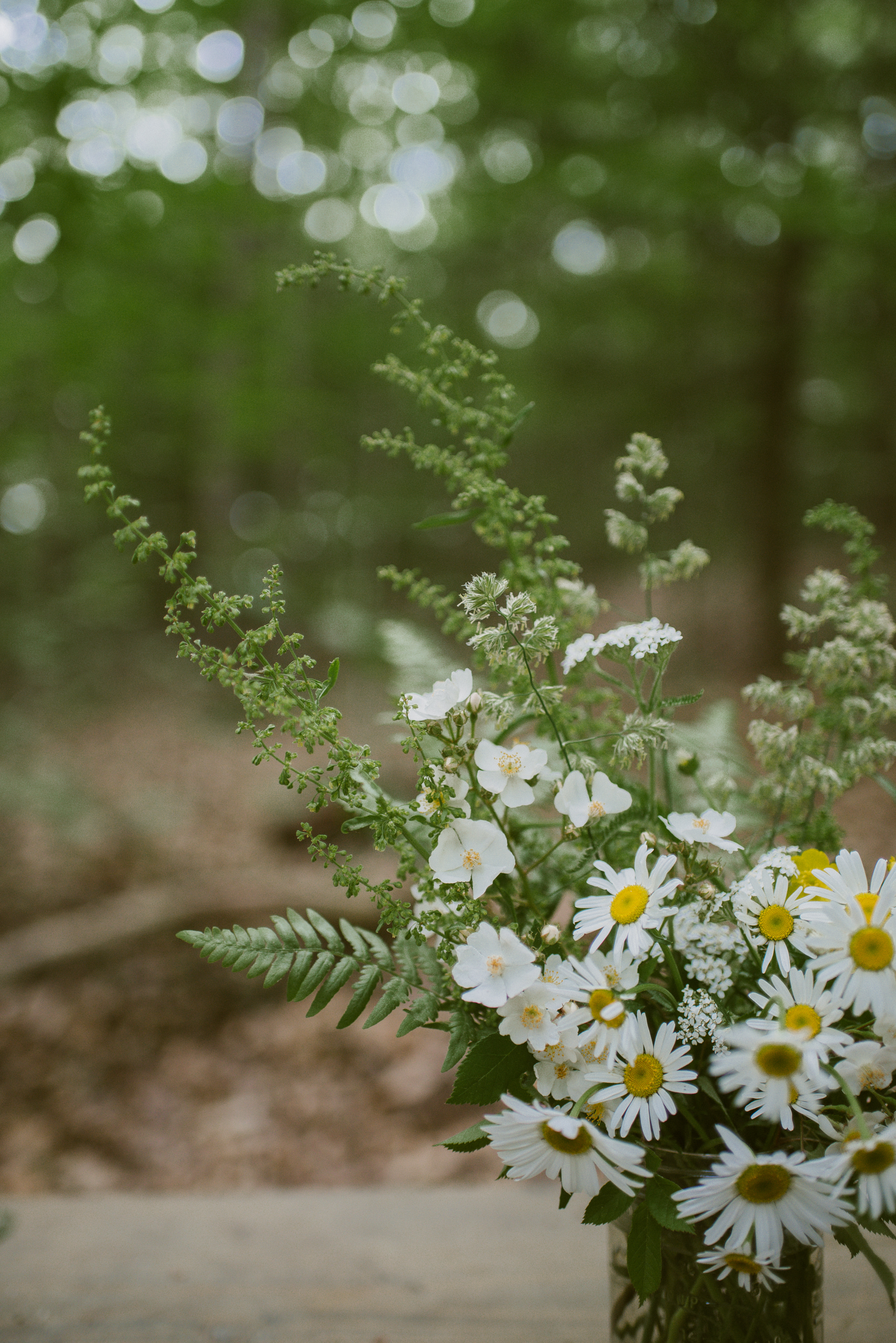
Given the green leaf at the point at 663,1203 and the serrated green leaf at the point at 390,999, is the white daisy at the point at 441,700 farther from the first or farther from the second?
the green leaf at the point at 663,1203

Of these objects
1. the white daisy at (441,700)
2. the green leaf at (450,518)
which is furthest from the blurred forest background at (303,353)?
the white daisy at (441,700)

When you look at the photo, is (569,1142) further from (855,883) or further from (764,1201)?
(855,883)

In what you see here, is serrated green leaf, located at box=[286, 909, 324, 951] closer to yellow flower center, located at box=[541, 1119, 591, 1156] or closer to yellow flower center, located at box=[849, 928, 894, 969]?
yellow flower center, located at box=[541, 1119, 591, 1156]

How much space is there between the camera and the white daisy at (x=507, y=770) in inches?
23.9

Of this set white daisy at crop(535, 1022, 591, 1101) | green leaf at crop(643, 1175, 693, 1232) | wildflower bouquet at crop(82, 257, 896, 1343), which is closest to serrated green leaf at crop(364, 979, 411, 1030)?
wildflower bouquet at crop(82, 257, 896, 1343)

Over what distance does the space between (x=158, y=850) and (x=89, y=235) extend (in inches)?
91.8

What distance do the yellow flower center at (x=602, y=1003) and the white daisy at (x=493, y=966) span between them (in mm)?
39

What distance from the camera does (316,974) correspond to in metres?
0.63

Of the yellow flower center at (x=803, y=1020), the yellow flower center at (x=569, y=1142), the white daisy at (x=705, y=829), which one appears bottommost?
the yellow flower center at (x=569, y=1142)

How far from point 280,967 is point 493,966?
6.2 inches

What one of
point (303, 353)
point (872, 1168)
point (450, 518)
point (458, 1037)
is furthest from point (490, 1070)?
point (303, 353)

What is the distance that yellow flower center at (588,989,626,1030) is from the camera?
0.55 m

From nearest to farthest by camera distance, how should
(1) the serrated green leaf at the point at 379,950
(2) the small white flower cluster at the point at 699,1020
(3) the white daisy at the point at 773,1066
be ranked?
(3) the white daisy at the point at 773,1066
(2) the small white flower cluster at the point at 699,1020
(1) the serrated green leaf at the point at 379,950

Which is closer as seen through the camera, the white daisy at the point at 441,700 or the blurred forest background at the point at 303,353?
the white daisy at the point at 441,700
